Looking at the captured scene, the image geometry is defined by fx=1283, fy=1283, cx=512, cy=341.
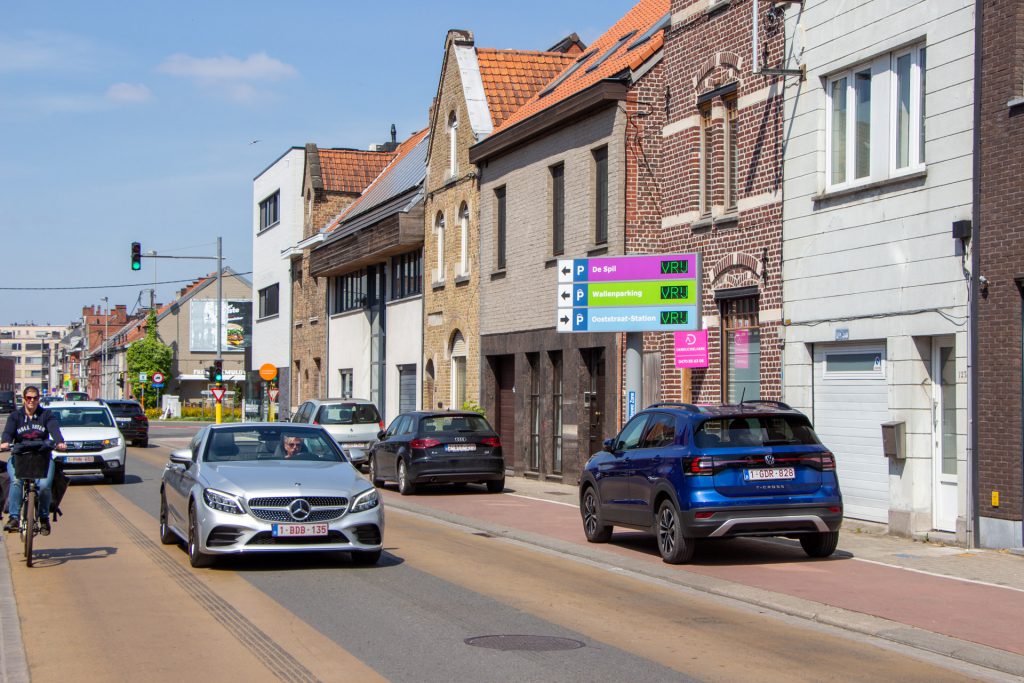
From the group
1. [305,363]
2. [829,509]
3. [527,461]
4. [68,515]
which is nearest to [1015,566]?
[829,509]

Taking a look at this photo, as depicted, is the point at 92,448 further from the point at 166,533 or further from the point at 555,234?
the point at 166,533

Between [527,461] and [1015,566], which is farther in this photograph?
[527,461]

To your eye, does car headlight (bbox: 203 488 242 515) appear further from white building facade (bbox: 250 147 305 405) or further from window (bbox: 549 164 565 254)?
white building facade (bbox: 250 147 305 405)

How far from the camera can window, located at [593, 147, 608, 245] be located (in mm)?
25344

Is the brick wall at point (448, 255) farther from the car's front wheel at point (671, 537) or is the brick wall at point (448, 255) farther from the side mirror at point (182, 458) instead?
the car's front wheel at point (671, 537)

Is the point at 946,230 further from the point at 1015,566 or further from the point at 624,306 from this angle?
the point at 624,306

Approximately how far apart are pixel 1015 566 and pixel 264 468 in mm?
7755

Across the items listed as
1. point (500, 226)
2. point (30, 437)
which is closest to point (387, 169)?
point (500, 226)

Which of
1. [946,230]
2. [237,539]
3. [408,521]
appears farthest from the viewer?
[408,521]

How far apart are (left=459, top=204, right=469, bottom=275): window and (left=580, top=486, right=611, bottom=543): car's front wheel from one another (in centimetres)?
1768

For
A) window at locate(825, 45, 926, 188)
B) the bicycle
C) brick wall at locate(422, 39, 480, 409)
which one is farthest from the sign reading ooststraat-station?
brick wall at locate(422, 39, 480, 409)

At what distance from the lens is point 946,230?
15242 mm

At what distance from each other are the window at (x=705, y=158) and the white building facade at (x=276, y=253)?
3397 cm

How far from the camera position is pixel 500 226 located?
3136 centimetres
